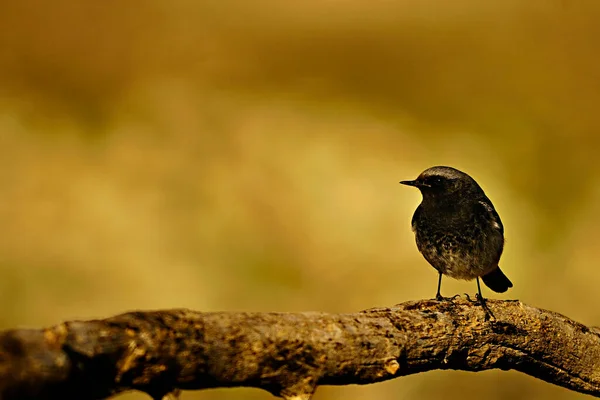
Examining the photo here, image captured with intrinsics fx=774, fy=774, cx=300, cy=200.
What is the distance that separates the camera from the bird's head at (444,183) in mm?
5781

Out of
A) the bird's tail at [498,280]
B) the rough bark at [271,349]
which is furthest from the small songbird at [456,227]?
the rough bark at [271,349]

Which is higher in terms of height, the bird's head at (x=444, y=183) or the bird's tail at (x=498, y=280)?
the bird's head at (x=444, y=183)

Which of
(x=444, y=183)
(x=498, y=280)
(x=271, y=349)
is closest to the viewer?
(x=271, y=349)

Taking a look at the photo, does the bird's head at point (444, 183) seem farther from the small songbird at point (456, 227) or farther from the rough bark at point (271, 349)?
the rough bark at point (271, 349)

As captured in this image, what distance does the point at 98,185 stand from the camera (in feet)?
30.3

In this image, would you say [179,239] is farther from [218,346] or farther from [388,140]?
[218,346]

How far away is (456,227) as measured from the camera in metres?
5.67

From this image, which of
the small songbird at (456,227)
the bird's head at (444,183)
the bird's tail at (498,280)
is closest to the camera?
the small songbird at (456,227)

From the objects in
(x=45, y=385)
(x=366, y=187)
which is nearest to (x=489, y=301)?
(x=45, y=385)

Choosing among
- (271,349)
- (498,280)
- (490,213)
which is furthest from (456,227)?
(271,349)

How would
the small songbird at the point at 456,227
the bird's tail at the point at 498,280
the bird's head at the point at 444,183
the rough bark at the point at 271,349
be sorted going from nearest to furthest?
the rough bark at the point at 271,349 → the small songbird at the point at 456,227 → the bird's head at the point at 444,183 → the bird's tail at the point at 498,280

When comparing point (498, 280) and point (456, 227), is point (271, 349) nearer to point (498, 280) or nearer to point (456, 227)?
point (456, 227)

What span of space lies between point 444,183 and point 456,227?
0.36 m

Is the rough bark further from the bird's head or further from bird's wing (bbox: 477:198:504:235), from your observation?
the bird's head
